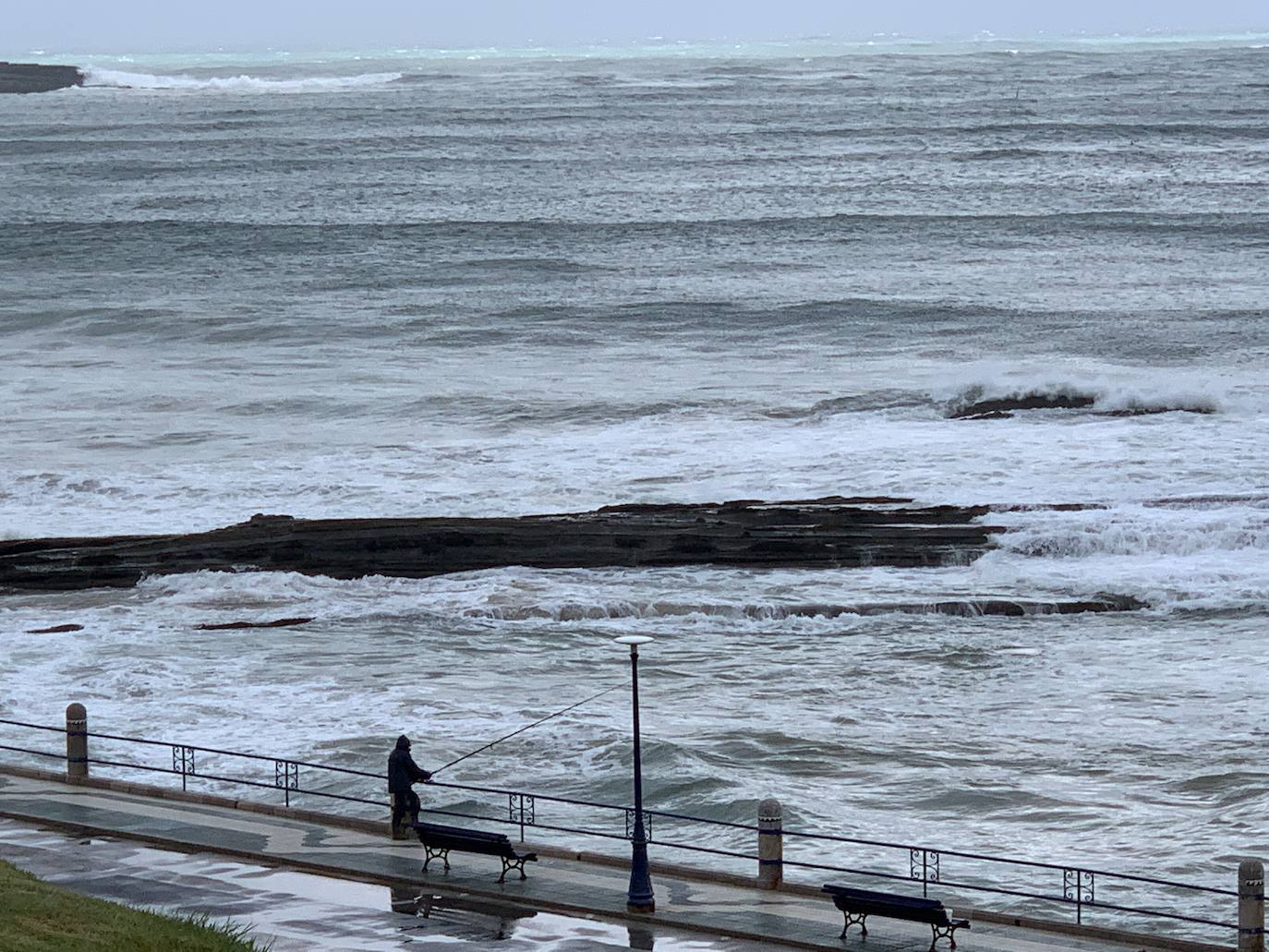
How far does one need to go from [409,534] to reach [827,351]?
27800mm

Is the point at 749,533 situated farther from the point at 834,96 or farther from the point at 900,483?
the point at 834,96

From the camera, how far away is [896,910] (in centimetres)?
1825

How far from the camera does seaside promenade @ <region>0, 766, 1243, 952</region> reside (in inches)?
736

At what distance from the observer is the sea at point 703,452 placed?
88.3ft

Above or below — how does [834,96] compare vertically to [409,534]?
above

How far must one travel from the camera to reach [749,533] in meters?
35.9

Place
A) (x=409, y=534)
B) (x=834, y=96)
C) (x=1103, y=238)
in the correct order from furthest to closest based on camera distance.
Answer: (x=834, y=96), (x=1103, y=238), (x=409, y=534)

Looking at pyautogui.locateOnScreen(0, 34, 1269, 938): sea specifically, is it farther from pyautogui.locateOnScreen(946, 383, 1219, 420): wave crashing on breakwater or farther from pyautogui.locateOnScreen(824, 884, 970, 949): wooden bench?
pyautogui.locateOnScreen(824, 884, 970, 949): wooden bench

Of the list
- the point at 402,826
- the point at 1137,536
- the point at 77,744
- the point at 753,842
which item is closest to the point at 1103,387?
the point at 1137,536

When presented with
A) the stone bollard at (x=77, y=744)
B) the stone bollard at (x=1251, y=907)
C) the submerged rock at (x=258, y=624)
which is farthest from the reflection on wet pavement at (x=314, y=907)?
the submerged rock at (x=258, y=624)

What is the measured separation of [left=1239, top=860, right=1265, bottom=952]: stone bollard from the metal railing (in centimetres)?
117

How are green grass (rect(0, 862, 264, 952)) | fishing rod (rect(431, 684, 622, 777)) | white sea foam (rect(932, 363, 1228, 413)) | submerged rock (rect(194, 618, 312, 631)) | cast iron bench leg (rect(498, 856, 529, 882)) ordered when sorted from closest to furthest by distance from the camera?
green grass (rect(0, 862, 264, 952)), cast iron bench leg (rect(498, 856, 529, 882)), fishing rod (rect(431, 684, 622, 777)), submerged rock (rect(194, 618, 312, 631)), white sea foam (rect(932, 363, 1228, 413))

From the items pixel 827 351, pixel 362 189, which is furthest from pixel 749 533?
pixel 362 189

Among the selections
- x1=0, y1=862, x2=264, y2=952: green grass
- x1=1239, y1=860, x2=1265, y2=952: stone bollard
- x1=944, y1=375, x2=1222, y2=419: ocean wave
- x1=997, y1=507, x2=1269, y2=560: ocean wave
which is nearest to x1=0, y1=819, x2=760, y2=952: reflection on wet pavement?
x1=0, y1=862, x2=264, y2=952: green grass
